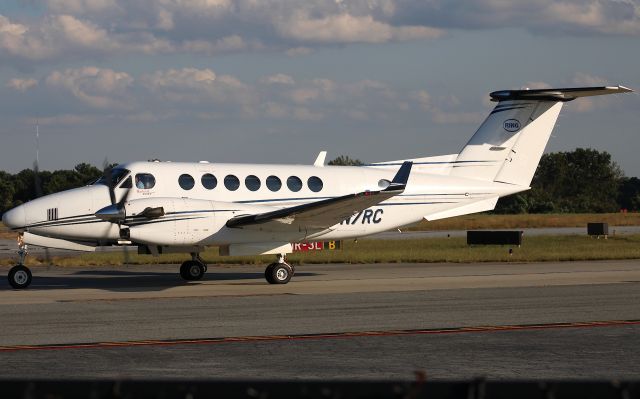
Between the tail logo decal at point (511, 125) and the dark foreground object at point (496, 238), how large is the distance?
471 inches

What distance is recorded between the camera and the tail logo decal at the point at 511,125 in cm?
2525

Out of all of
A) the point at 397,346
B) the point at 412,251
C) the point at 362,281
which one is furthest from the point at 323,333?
the point at 412,251

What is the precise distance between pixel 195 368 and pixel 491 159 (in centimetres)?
1631

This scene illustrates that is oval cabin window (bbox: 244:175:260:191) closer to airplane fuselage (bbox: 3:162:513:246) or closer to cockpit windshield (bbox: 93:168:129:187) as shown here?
airplane fuselage (bbox: 3:162:513:246)

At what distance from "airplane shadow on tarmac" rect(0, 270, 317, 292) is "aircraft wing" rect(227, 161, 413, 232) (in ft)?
6.29

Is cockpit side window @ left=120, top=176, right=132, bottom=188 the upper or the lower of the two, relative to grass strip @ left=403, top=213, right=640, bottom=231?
lower

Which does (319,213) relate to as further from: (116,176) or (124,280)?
(124,280)

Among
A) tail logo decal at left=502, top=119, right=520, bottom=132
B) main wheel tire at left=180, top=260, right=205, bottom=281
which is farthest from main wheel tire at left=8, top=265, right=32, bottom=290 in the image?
tail logo decal at left=502, top=119, right=520, bottom=132

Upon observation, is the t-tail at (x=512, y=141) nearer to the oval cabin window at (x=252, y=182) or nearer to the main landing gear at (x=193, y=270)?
the oval cabin window at (x=252, y=182)

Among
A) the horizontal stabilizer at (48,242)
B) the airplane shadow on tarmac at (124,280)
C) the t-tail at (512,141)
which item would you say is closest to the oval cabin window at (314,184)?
the airplane shadow on tarmac at (124,280)

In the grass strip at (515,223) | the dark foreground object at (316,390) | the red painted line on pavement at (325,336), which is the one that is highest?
the grass strip at (515,223)

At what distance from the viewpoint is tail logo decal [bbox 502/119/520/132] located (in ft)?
82.8

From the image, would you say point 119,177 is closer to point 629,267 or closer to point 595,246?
point 629,267

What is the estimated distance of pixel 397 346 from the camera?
12.4 metres
